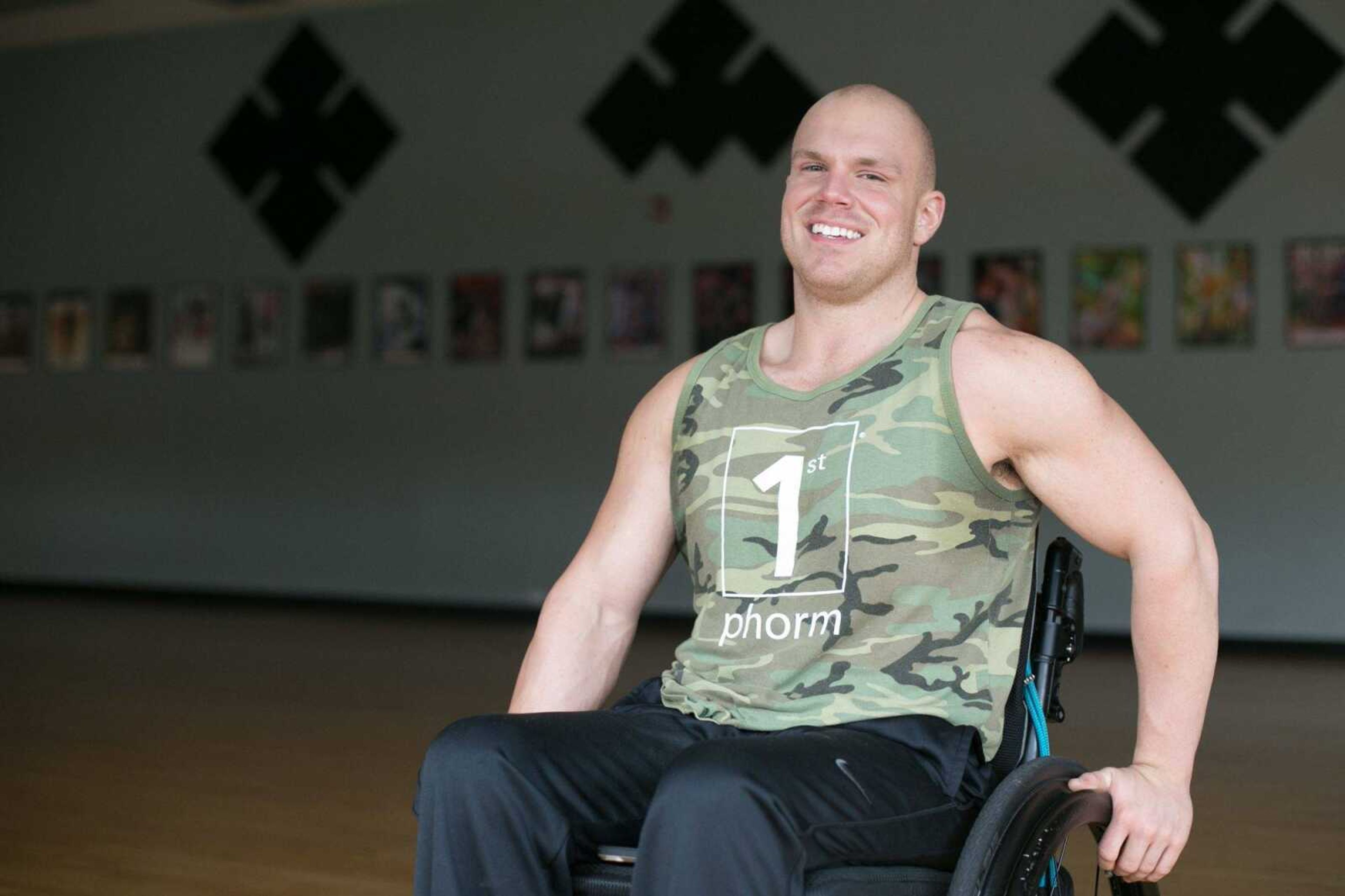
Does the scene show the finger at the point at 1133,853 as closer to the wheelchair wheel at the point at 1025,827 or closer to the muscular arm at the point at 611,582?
the wheelchair wheel at the point at 1025,827

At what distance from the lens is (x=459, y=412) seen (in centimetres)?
842

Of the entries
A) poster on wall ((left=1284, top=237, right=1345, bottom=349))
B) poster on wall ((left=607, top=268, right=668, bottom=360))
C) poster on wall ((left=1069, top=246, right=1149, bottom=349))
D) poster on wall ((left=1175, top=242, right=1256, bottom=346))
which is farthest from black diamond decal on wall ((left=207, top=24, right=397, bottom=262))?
poster on wall ((left=1284, top=237, right=1345, bottom=349))

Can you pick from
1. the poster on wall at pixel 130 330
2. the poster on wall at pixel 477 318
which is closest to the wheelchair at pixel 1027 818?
the poster on wall at pixel 477 318

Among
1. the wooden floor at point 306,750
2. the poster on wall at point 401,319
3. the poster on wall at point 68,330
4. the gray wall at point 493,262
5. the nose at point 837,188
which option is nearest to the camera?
the nose at point 837,188

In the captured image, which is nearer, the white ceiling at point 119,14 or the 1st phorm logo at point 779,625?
the 1st phorm logo at point 779,625

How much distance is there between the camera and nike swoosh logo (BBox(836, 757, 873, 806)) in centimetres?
136

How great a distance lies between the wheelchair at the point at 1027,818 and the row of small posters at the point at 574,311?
159 inches

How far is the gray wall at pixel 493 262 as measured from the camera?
690cm

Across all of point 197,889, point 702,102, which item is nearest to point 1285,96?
point 702,102

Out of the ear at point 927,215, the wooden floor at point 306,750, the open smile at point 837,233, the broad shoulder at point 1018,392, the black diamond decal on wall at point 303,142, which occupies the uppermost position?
the black diamond decal on wall at point 303,142

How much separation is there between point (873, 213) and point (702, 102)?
20.9 feet

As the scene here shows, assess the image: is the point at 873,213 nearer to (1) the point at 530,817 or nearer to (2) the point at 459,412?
(1) the point at 530,817

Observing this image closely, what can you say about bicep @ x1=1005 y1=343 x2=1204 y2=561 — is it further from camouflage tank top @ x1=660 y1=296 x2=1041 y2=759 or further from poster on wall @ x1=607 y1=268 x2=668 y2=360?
poster on wall @ x1=607 y1=268 x2=668 y2=360

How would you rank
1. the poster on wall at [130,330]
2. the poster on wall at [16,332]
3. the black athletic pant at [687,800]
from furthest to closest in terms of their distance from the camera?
1. the poster on wall at [16,332]
2. the poster on wall at [130,330]
3. the black athletic pant at [687,800]
